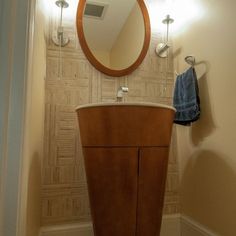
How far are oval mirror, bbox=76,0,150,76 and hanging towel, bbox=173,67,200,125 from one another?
38cm

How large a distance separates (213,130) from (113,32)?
3.07 feet

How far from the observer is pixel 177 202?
1.62 meters

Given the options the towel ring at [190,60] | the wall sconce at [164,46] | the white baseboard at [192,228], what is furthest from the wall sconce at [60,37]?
the white baseboard at [192,228]

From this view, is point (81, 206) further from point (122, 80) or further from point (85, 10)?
point (85, 10)

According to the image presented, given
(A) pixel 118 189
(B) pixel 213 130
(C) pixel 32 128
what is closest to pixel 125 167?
(A) pixel 118 189

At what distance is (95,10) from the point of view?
161 centimetres

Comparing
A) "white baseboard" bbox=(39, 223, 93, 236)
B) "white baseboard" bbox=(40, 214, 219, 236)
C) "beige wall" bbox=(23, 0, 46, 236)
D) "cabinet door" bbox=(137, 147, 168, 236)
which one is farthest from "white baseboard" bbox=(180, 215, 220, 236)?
"beige wall" bbox=(23, 0, 46, 236)

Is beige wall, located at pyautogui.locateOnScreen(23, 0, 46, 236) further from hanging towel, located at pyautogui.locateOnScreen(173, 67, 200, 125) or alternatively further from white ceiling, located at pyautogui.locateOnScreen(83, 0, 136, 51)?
hanging towel, located at pyautogui.locateOnScreen(173, 67, 200, 125)

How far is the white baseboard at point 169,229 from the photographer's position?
4.50ft

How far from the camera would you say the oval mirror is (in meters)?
1.58

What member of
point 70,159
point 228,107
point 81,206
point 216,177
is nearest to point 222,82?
point 228,107

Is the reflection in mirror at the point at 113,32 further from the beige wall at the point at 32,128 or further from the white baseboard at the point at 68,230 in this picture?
the white baseboard at the point at 68,230

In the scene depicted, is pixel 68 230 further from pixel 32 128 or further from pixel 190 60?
pixel 190 60

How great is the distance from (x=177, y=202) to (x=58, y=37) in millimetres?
1396
